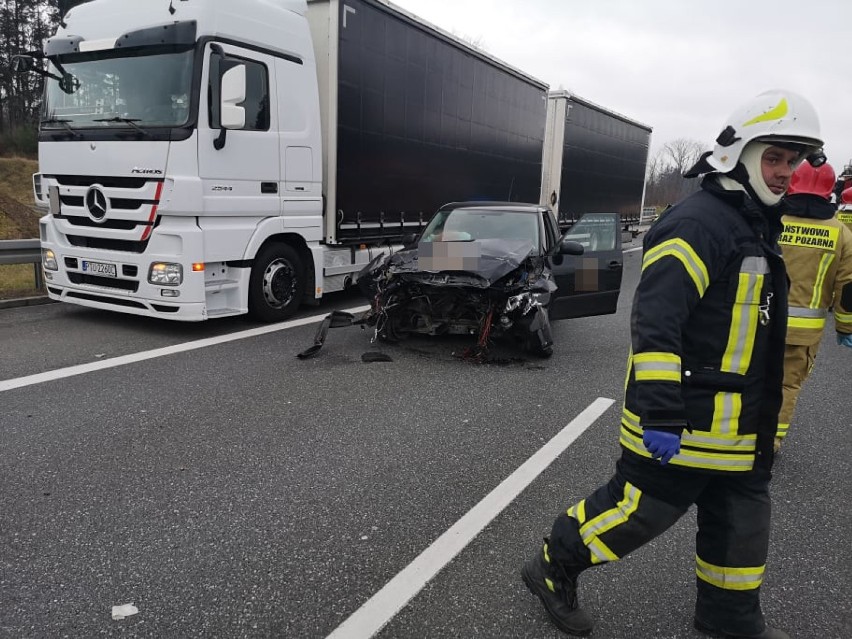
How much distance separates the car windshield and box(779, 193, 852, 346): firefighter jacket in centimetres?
350

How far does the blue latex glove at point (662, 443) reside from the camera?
197cm

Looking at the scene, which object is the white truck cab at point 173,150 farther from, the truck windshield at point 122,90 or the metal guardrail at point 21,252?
the metal guardrail at point 21,252

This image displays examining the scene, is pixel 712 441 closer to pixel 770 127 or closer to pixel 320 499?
pixel 770 127

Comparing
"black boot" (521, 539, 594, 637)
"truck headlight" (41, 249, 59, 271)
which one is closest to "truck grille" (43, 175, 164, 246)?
"truck headlight" (41, 249, 59, 271)

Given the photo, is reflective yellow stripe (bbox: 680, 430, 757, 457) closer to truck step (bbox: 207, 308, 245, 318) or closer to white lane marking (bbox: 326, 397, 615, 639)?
white lane marking (bbox: 326, 397, 615, 639)

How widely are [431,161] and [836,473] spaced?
6.88 metres

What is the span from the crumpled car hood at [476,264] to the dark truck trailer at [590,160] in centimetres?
784

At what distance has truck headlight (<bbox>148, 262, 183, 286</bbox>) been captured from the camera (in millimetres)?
6270

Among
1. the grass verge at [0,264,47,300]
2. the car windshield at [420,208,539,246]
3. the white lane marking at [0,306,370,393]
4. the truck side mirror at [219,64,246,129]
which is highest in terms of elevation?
the truck side mirror at [219,64,246,129]

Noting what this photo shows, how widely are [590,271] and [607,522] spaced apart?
5.11 meters

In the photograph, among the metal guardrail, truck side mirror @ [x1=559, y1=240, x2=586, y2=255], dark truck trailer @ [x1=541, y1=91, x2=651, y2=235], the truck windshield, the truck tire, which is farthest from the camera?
dark truck trailer @ [x1=541, y1=91, x2=651, y2=235]

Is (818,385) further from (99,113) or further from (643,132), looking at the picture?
(643,132)

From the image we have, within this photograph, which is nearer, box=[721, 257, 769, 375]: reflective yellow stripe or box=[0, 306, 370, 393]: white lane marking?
box=[721, 257, 769, 375]: reflective yellow stripe

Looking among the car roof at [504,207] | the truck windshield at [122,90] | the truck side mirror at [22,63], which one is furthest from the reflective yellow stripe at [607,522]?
the truck side mirror at [22,63]
